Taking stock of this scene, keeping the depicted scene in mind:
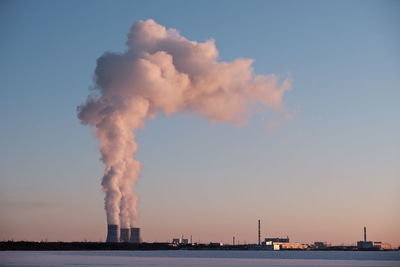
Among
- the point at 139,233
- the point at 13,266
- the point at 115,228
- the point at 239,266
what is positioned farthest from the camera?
the point at 139,233

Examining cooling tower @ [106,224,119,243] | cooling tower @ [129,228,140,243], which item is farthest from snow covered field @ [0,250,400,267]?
cooling tower @ [129,228,140,243]

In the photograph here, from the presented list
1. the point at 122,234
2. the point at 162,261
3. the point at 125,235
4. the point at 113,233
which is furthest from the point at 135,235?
the point at 162,261

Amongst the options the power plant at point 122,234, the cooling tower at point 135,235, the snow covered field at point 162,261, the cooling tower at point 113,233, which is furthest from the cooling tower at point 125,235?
the snow covered field at point 162,261

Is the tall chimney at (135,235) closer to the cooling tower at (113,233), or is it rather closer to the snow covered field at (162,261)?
the cooling tower at (113,233)

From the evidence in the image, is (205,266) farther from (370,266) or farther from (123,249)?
(123,249)

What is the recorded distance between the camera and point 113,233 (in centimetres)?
13775

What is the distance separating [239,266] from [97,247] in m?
109

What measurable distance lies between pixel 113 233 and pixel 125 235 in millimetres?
4754

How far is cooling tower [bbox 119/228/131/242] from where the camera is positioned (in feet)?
459

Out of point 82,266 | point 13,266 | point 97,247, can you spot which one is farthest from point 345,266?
point 97,247

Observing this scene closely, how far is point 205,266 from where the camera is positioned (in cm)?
8994

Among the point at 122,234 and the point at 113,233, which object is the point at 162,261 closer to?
the point at 113,233

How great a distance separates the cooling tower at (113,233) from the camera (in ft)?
446

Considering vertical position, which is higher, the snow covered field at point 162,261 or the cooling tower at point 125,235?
the cooling tower at point 125,235
